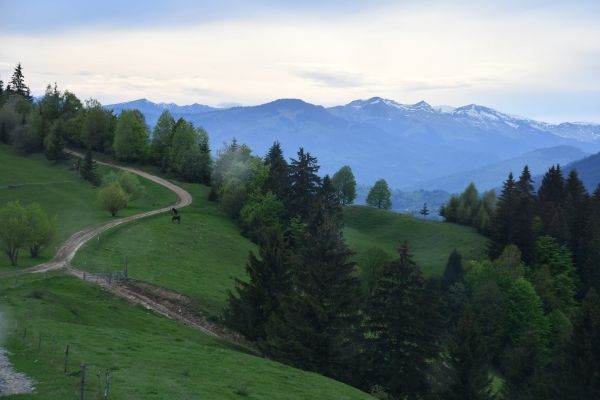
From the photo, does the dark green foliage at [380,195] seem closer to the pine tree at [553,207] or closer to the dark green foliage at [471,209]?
the dark green foliage at [471,209]

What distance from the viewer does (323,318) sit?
114 ft

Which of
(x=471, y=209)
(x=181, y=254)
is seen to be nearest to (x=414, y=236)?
(x=471, y=209)

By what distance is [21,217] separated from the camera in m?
54.7

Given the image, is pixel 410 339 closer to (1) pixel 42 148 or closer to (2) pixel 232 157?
(2) pixel 232 157

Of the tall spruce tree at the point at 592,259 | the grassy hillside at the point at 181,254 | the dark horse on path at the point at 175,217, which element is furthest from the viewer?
the tall spruce tree at the point at 592,259

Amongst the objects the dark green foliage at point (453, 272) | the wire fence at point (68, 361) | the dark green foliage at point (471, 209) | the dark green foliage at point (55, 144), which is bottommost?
the dark green foliage at point (453, 272)

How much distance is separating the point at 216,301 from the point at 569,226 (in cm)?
7080

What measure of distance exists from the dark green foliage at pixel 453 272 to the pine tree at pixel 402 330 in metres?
48.0

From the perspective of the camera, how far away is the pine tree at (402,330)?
116ft

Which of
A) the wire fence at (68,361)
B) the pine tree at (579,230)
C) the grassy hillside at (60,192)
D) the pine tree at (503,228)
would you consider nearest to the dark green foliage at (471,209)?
the pine tree at (579,230)

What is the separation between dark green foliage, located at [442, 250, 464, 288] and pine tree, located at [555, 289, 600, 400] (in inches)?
1366

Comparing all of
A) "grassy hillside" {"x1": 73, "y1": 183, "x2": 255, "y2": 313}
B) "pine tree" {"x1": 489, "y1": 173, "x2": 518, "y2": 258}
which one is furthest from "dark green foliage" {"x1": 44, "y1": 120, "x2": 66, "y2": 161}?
"pine tree" {"x1": 489, "y1": 173, "x2": 518, "y2": 258}

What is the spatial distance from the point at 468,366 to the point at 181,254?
3662cm

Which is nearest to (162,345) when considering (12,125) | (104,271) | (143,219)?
(104,271)
